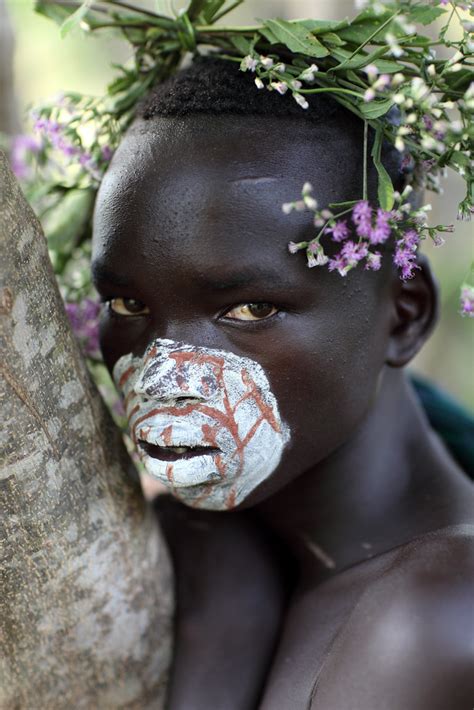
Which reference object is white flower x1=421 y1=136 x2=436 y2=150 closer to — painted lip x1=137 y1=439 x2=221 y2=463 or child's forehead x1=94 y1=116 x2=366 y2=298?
child's forehead x1=94 y1=116 x2=366 y2=298

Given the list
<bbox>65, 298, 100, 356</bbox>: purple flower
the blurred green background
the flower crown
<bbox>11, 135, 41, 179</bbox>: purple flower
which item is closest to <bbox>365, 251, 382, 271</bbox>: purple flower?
the flower crown

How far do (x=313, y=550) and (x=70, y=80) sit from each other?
248 inches

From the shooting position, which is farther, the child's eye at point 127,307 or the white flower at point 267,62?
the child's eye at point 127,307

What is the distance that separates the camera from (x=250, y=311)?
1.32m

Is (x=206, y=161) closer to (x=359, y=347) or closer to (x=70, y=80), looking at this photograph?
(x=359, y=347)

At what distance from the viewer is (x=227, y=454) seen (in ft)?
4.29

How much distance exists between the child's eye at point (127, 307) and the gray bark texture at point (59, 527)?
15 centimetres

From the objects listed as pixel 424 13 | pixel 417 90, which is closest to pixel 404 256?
pixel 417 90

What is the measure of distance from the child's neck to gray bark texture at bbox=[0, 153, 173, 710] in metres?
0.31

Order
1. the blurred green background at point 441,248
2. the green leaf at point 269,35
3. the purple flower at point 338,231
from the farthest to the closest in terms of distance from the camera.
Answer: the blurred green background at point 441,248 < the green leaf at point 269,35 < the purple flower at point 338,231

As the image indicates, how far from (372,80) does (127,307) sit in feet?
1.85

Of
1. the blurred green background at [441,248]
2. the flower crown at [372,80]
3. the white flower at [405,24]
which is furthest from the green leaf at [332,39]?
the blurred green background at [441,248]

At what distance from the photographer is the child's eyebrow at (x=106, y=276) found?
1.37 m

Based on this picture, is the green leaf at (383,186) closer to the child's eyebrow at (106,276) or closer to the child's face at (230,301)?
the child's face at (230,301)
